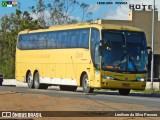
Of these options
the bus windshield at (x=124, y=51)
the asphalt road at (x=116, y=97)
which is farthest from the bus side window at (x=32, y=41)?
the bus windshield at (x=124, y=51)

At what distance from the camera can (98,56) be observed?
91.8 feet

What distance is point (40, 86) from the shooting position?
3519 cm

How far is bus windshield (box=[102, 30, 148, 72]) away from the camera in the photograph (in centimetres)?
2780

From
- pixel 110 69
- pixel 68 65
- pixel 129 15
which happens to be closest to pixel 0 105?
pixel 110 69

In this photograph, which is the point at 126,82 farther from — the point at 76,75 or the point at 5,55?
the point at 5,55

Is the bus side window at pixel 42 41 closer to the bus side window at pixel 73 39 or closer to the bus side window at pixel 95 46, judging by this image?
the bus side window at pixel 73 39

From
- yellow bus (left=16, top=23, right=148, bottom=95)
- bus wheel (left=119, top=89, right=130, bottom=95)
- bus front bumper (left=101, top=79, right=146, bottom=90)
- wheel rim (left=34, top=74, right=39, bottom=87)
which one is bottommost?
bus wheel (left=119, top=89, right=130, bottom=95)

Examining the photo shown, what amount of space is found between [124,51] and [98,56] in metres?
1.34

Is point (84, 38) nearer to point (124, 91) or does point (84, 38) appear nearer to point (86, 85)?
point (86, 85)

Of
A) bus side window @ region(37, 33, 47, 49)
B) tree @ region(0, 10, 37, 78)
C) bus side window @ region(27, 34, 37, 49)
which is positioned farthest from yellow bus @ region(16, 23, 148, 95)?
tree @ region(0, 10, 37, 78)

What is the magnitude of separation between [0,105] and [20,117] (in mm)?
4448

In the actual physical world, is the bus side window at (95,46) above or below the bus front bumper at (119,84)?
above

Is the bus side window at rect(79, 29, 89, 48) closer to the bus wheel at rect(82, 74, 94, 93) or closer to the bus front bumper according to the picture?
the bus wheel at rect(82, 74, 94, 93)

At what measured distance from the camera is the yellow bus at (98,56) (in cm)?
2780
